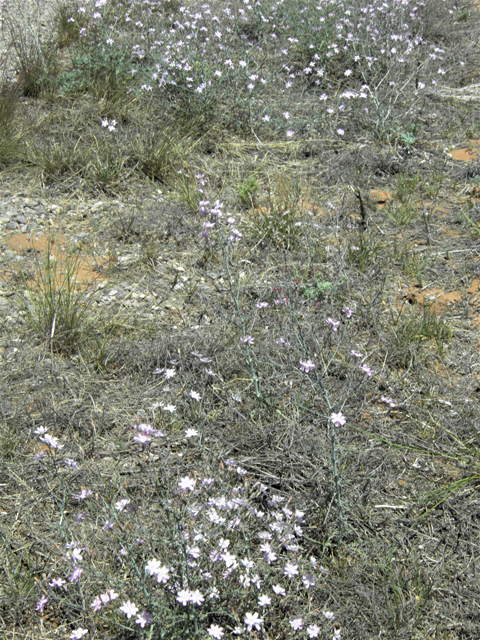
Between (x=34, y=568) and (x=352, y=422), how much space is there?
1.46m

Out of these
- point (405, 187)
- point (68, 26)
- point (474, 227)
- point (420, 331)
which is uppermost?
point (68, 26)

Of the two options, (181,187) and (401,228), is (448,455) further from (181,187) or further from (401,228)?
(181,187)

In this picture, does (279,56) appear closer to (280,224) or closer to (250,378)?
(280,224)

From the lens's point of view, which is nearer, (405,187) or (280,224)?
(280,224)

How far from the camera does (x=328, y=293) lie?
3.25 metres

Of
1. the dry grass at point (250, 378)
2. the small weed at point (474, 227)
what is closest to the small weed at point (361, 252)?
the dry grass at point (250, 378)

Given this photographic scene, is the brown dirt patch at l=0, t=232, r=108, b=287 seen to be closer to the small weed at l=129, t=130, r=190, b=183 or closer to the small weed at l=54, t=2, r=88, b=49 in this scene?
the small weed at l=129, t=130, r=190, b=183

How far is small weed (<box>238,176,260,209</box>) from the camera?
161 inches

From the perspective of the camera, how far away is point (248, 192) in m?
4.11

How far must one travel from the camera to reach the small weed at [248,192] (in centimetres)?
410

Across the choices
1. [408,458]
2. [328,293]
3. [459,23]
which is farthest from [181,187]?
[459,23]

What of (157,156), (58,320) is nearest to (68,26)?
(157,156)

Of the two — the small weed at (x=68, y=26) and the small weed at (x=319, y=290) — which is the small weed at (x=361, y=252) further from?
the small weed at (x=68, y=26)

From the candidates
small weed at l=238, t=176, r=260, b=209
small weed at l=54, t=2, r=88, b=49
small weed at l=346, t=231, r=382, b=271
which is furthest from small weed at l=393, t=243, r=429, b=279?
small weed at l=54, t=2, r=88, b=49
